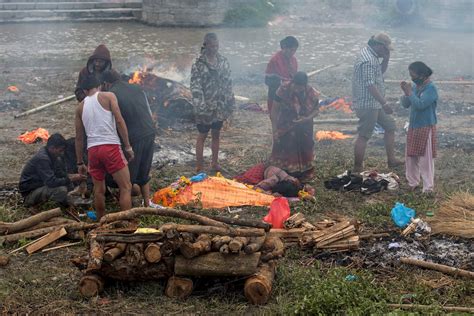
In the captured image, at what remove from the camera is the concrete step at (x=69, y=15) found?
21.2 m

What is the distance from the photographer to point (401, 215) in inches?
278

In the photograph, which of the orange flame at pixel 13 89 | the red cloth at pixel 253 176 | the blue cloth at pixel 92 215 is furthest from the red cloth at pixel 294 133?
the orange flame at pixel 13 89

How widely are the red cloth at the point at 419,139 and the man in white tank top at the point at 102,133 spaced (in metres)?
3.79

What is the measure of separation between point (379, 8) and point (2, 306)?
77.5 ft

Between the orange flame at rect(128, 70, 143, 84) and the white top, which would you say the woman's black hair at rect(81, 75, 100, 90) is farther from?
the orange flame at rect(128, 70, 143, 84)

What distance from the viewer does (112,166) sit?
669cm

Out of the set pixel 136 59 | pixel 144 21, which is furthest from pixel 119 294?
pixel 144 21

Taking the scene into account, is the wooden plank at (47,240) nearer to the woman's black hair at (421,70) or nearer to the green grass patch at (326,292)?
the green grass patch at (326,292)

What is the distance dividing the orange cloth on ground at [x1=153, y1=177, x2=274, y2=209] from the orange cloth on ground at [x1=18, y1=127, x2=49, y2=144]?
3581mm

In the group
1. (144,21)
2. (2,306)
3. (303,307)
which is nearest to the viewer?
(303,307)

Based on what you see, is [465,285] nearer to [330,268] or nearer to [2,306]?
[330,268]

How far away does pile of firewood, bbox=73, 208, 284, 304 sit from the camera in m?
5.32

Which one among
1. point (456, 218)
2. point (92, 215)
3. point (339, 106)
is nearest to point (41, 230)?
point (92, 215)

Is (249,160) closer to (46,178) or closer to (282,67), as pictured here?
(282,67)
